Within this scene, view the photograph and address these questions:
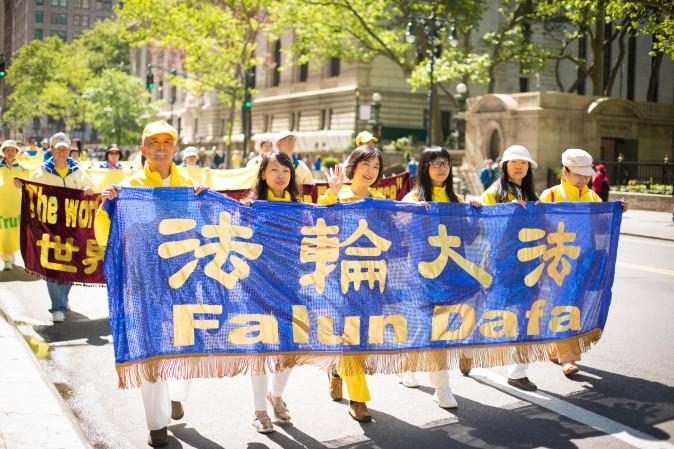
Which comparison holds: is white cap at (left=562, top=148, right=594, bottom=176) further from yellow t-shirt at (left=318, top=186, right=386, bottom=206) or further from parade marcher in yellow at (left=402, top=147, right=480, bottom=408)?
yellow t-shirt at (left=318, top=186, right=386, bottom=206)

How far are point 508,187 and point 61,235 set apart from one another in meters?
5.15

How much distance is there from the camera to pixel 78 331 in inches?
318

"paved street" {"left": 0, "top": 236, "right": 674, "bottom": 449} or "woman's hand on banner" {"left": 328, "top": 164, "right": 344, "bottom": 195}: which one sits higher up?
"woman's hand on banner" {"left": 328, "top": 164, "right": 344, "bottom": 195}

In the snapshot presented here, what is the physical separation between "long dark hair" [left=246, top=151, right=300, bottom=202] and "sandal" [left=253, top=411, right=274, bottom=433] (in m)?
1.45

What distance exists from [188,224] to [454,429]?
222 cm

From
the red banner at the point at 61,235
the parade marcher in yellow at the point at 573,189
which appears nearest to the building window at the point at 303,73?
the red banner at the point at 61,235

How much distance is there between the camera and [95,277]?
873 cm

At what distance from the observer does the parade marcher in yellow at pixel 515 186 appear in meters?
6.22

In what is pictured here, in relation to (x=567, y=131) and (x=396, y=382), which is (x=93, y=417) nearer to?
(x=396, y=382)

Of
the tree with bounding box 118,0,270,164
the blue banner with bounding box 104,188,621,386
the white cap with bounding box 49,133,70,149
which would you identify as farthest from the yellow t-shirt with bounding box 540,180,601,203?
the tree with bounding box 118,0,270,164

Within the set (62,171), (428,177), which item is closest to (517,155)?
(428,177)

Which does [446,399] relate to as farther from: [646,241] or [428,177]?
[646,241]

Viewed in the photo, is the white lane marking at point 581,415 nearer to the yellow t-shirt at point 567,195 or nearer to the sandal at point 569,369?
the sandal at point 569,369

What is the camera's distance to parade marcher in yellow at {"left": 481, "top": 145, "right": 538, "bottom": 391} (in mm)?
6219
